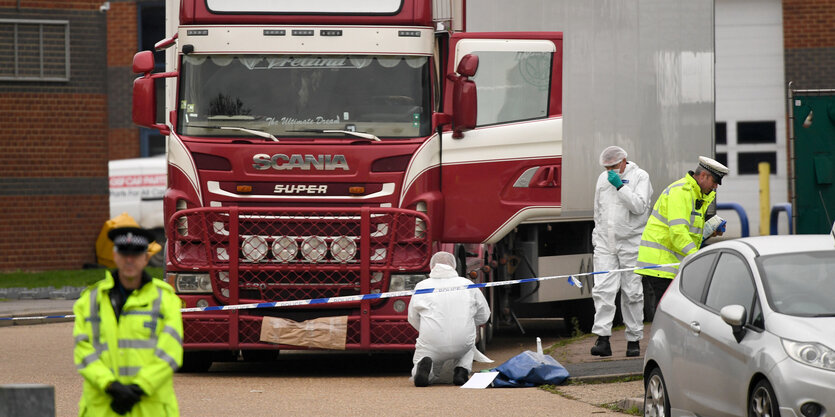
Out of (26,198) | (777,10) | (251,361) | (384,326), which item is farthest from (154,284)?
(777,10)

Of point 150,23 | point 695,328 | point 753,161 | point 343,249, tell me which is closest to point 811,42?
point 753,161

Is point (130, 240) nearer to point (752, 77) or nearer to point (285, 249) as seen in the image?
point (285, 249)

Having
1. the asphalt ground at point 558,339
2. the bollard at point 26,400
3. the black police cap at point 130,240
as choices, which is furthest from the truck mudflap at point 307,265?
the bollard at point 26,400

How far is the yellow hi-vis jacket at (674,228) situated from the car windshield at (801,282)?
12.1 feet

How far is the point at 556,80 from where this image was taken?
526 inches

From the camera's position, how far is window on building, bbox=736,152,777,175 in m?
30.4

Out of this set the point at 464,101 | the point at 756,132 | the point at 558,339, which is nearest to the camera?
the point at 464,101

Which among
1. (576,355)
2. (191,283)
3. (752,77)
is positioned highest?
(752,77)

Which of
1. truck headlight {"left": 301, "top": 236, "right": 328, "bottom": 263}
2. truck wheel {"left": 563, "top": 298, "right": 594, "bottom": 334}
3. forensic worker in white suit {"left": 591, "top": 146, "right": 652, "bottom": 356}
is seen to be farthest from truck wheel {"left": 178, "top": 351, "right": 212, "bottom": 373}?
truck wheel {"left": 563, "top": 298, "right": 594, "bottom": 334}

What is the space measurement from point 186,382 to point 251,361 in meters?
2.24

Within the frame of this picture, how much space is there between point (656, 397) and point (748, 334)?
1370 mm

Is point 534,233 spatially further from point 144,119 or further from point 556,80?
point 144,119

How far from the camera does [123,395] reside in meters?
6.27

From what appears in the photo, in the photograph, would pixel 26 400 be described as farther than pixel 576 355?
No
